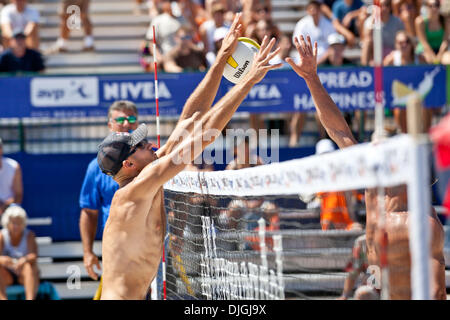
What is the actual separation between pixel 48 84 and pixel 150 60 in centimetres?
220

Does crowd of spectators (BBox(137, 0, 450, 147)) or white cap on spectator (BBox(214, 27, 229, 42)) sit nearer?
crowd of spectators (BBox(137, 0, 450, 147))

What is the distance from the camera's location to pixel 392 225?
430 cm

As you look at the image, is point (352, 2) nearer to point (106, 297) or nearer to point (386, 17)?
Answer: point (386, 17)

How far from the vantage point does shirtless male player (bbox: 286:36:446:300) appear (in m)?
3.66

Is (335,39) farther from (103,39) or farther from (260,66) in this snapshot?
(260,66)

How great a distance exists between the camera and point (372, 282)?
418 cm

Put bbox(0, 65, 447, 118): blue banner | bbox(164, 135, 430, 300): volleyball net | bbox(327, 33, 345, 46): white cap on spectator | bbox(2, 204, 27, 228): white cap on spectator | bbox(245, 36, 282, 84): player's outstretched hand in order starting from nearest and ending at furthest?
bbox(164, 135, 430, 300): volleyball net → bbox(245, 36, 282, 84): player's outstretched hand → bbox(2, 204, 27, 228): white cap on spectator → bbox(0, 65, 447, 118): blue banner → bbox(327, 33, 345, 46): white cap on spectator

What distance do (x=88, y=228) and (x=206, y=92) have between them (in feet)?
A: 8.10

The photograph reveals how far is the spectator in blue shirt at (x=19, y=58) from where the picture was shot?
10094mm

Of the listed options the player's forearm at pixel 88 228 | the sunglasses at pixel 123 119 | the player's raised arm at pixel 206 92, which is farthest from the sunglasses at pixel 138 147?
the player's forearm at pixel 88 228

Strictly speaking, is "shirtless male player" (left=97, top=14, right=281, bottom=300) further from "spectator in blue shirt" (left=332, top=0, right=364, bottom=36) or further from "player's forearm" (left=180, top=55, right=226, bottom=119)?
"spectator in blue shirt" (left=332, top=0, right=364, bottom=36)

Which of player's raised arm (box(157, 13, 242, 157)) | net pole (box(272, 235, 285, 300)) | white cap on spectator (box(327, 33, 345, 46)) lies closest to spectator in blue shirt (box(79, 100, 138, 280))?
player's raised arm (box(157, 13, 242, 157))

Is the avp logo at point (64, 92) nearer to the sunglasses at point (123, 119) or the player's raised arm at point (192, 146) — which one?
the sunglasses at point (123, 119)

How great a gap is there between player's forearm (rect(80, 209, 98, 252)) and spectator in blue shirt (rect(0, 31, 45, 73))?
4.05m
